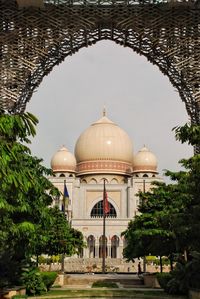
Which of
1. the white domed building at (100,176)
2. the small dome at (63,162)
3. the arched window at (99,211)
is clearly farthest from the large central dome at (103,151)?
the arched window at (99,211)

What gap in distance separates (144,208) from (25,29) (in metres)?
9.40

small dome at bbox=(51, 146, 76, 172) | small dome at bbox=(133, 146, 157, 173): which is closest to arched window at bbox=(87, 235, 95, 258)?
small dome at bbox=(51, 146, 76, 172)

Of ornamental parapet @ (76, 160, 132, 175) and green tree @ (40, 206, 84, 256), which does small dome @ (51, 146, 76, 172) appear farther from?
green tree @ (40, 206, 84, 256)

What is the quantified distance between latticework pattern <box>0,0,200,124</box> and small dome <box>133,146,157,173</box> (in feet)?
131

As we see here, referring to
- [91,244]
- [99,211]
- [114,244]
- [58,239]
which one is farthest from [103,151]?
[58,239]

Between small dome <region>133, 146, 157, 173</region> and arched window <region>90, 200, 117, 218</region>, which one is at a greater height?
small dome <region>133, 146, 157, 173</region>

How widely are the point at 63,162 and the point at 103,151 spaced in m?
5.13

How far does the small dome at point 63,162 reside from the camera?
5844 cm

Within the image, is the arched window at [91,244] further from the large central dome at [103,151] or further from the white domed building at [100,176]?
the large central dome at [103,151]

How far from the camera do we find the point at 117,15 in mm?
18812

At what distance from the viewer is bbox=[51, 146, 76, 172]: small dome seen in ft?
192

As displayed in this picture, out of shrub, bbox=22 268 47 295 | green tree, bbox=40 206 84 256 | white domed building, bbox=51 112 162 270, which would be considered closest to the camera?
shrub, bbox=22 268 47 295

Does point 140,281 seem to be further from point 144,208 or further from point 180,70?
point 180,70

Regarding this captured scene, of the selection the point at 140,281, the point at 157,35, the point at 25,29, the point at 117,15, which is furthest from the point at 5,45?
the point at 140,281
